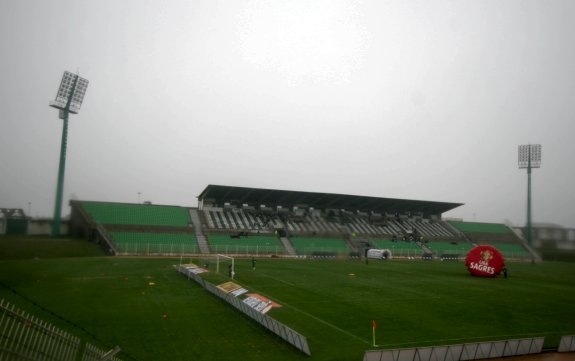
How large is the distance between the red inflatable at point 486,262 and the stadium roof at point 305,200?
4133cm

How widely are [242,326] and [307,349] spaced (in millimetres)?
4959

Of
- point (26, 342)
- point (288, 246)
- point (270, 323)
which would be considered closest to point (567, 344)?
point (270, 323)

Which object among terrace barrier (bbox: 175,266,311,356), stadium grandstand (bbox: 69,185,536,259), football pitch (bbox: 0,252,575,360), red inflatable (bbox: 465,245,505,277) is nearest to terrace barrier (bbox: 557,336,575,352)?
football pitch (bbox: 0,252,575,360)

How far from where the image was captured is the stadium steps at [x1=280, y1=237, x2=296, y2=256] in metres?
72.0

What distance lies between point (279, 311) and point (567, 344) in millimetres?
14299

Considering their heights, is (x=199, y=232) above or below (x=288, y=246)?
above

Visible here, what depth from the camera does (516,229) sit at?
338 feet

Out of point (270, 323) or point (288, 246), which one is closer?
point (270, 323)

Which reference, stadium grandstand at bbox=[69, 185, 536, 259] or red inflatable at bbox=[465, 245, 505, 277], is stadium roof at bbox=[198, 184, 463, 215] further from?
red inflatable at bbox=[465, 245, 505, 277]

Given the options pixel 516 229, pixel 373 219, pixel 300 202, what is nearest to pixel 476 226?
pixel 516 229

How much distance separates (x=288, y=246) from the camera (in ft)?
244

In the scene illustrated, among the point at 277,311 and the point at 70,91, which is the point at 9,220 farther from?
the point at 70,91

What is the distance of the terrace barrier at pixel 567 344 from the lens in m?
18.6

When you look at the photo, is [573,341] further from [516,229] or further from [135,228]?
[516,229]
